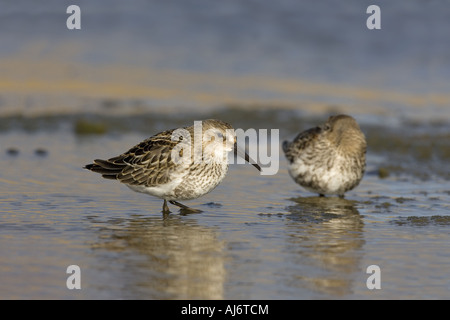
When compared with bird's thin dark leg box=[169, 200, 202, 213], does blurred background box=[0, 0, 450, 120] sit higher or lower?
higher

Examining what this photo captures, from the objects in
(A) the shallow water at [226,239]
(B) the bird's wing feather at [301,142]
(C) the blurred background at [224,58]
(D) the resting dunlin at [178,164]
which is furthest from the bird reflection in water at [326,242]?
(C) the blurred background at [224,58]

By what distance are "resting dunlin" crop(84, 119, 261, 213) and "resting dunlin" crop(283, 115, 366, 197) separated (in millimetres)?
1283

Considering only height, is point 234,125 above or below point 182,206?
above

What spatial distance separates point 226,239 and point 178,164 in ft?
4.68

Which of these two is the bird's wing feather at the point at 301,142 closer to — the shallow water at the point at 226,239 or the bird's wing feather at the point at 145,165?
the shallow water at the point at 226,239

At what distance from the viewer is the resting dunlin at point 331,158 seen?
1034cm

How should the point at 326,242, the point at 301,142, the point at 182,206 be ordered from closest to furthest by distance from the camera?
the point at 326,242
the point at 182,206
the point at 301,142

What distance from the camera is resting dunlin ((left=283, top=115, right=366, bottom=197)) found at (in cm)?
1034

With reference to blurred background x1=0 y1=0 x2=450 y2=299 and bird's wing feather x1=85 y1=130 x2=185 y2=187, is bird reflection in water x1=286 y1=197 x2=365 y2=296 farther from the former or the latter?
bird's wing feather x1=85 y1=130 x2=185 y2=187

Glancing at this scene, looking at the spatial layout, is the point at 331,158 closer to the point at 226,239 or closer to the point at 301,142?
the point at 301,142

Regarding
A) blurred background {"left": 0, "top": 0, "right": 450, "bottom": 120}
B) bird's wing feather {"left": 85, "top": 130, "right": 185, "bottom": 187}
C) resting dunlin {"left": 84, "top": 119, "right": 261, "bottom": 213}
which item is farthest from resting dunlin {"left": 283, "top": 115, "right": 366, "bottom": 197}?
blurred background {"left": 0, "top": 0, "right": 450, "bottom": 120}


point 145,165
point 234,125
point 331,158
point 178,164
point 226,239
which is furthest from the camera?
point 234,125

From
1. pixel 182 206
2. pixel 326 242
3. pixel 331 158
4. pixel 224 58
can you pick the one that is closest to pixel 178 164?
pixel 182 206

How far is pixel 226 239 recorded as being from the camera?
8.03 m
